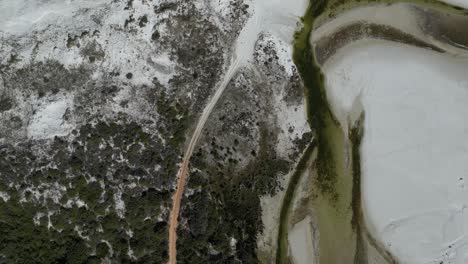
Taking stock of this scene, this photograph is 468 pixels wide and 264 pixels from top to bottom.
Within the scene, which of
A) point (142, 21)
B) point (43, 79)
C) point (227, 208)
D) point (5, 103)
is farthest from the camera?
point (227, 208)

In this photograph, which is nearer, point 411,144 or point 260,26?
point 411,144

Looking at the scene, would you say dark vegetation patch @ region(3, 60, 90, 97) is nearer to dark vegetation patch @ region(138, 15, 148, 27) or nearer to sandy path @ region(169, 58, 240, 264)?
dark vegetation patch @ region(138, 15, 148, 27)

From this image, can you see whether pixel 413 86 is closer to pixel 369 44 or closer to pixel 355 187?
pixel 369 44

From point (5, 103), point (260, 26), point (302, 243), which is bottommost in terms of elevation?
point (302, 243)

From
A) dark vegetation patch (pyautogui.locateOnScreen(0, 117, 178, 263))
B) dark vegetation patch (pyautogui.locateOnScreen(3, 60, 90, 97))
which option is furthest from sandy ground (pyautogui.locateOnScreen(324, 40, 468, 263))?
dark vegetation patch (pyautogui.locateOnScreen(3, 60, 90, 97))

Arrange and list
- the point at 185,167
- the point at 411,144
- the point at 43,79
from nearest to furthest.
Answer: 1. the point at 43,79
2. the point at 185,167
3. the point at 411,144

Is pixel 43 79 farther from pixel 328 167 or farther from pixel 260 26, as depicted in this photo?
pixel 328 167

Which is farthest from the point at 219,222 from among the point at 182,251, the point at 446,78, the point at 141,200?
the point at 446,78

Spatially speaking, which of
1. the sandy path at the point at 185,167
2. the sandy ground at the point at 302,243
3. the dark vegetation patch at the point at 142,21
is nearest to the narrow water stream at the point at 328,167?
the sandy ground at the point at 302,243

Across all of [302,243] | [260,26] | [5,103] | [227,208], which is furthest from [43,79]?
[302,243]

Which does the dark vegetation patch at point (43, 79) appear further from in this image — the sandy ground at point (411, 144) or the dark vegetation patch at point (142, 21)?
the sandy ground at point (411, 144)

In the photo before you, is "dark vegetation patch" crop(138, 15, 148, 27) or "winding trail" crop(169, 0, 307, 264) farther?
"winding trail" crop(169, 0, 307, 264)
